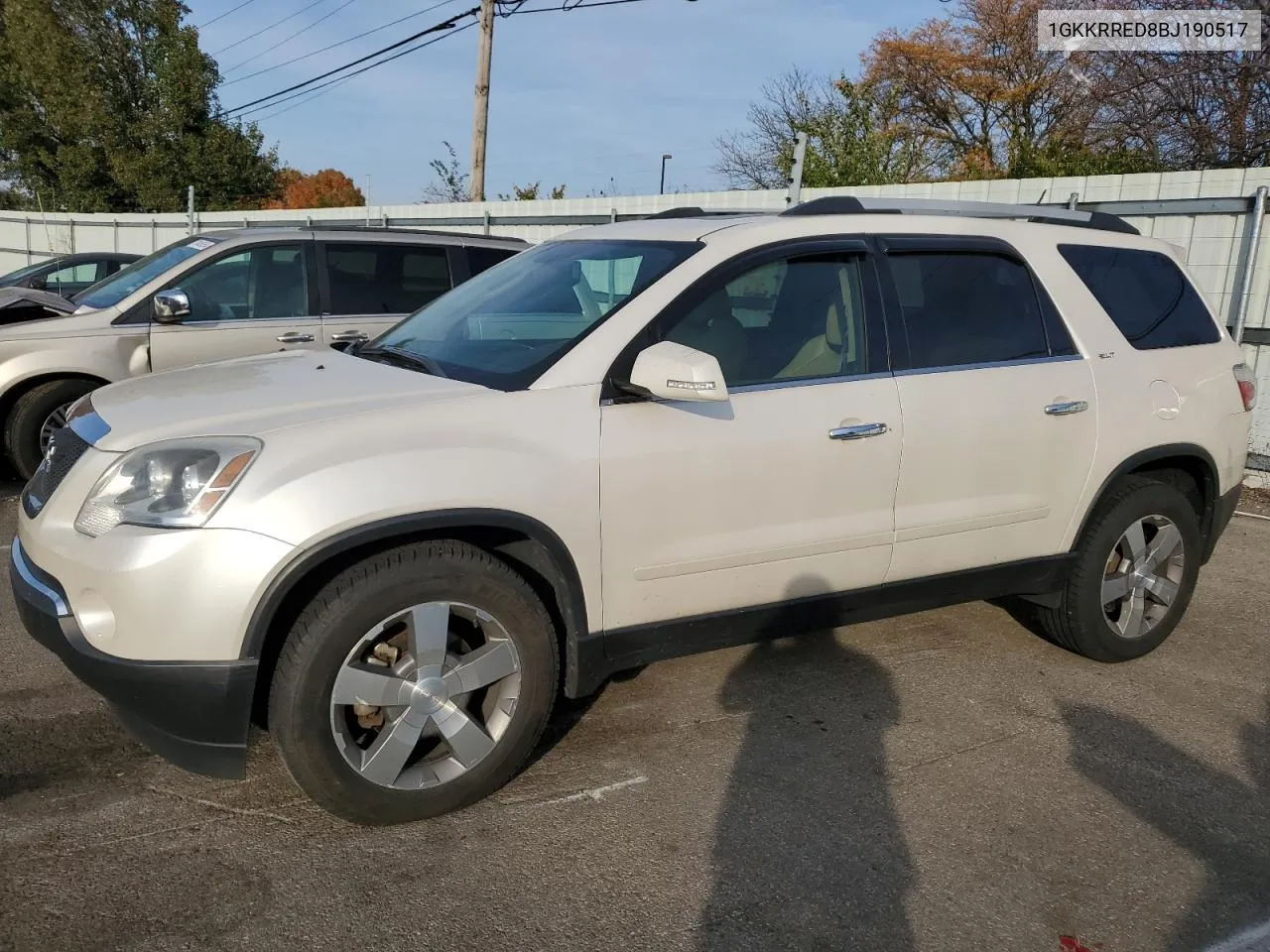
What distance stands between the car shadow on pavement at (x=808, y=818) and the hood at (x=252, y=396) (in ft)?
5.10

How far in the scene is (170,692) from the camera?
2.63 m

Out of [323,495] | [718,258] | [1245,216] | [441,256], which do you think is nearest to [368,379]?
[323,495]

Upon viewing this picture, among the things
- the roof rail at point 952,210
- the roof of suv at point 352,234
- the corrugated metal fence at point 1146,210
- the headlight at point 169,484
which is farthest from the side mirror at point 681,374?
the roof of suv at point 352,234

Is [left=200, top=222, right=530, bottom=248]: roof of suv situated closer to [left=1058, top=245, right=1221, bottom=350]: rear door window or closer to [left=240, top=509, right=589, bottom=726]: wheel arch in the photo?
[left=1058, top=245, right=1221, bottom=350]: rear door window

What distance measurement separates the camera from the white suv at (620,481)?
8.81 feet

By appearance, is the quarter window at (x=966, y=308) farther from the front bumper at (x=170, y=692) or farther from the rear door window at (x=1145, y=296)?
the front bumper at (x=170, y=692)

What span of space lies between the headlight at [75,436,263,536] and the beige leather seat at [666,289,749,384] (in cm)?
143

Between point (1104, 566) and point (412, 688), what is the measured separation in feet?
9.88

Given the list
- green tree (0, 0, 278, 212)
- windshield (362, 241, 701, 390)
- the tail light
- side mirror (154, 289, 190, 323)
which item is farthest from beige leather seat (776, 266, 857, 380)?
green tree (0, 0, 278, 212)

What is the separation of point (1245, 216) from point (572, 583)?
23.6 feet

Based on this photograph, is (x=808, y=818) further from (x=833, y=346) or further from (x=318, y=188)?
(x=318, y=188)

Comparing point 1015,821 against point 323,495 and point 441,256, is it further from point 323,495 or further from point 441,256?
point 441,256

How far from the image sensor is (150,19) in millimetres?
33719

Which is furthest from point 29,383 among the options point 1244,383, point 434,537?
point 1244,383
